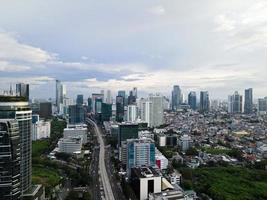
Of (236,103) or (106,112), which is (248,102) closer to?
(236,103)

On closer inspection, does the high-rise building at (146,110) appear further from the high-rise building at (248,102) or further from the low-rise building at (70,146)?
the high-rise building at (248,102)

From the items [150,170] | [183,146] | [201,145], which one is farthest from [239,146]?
[150,170]

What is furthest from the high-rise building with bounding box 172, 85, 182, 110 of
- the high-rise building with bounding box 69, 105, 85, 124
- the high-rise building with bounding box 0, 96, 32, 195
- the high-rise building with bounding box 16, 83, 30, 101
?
the high-rise building with bounding box 0, 96, 32, 195

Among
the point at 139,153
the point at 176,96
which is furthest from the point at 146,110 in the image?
the point at 176,96

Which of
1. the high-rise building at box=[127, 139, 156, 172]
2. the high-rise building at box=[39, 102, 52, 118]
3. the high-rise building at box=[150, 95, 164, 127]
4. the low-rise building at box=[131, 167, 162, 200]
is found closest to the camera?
the low-rise building at box=[131, 167, 162, 200]

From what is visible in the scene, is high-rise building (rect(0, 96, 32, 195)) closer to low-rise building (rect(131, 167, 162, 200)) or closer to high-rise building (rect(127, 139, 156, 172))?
low-rise building (rect(131, 167, 162, 200))

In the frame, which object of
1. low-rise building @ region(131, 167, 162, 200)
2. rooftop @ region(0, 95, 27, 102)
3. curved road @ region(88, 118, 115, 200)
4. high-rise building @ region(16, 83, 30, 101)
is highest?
high-rise building @ region(16, 83, 30, 101)

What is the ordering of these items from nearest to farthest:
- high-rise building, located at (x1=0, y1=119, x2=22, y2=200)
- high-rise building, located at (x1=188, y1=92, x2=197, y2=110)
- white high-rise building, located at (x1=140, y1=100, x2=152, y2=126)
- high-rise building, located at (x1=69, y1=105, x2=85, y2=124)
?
high-rise building, located at (x1=0, y1=119, x2=22, y2=200)
high-rise building, located at (x1=69, y1=105, x2=85, y2=124)
white high-rise building, located at (x1=140, y1=100, x2=152, y2=126)
high-rise building, located at (x1=188, y1=92, x2=197, y2=110)

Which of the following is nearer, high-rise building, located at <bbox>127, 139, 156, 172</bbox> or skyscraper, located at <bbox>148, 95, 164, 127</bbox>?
high-rise building, located at <bbox>127, 139, 156, 172</bbox>
